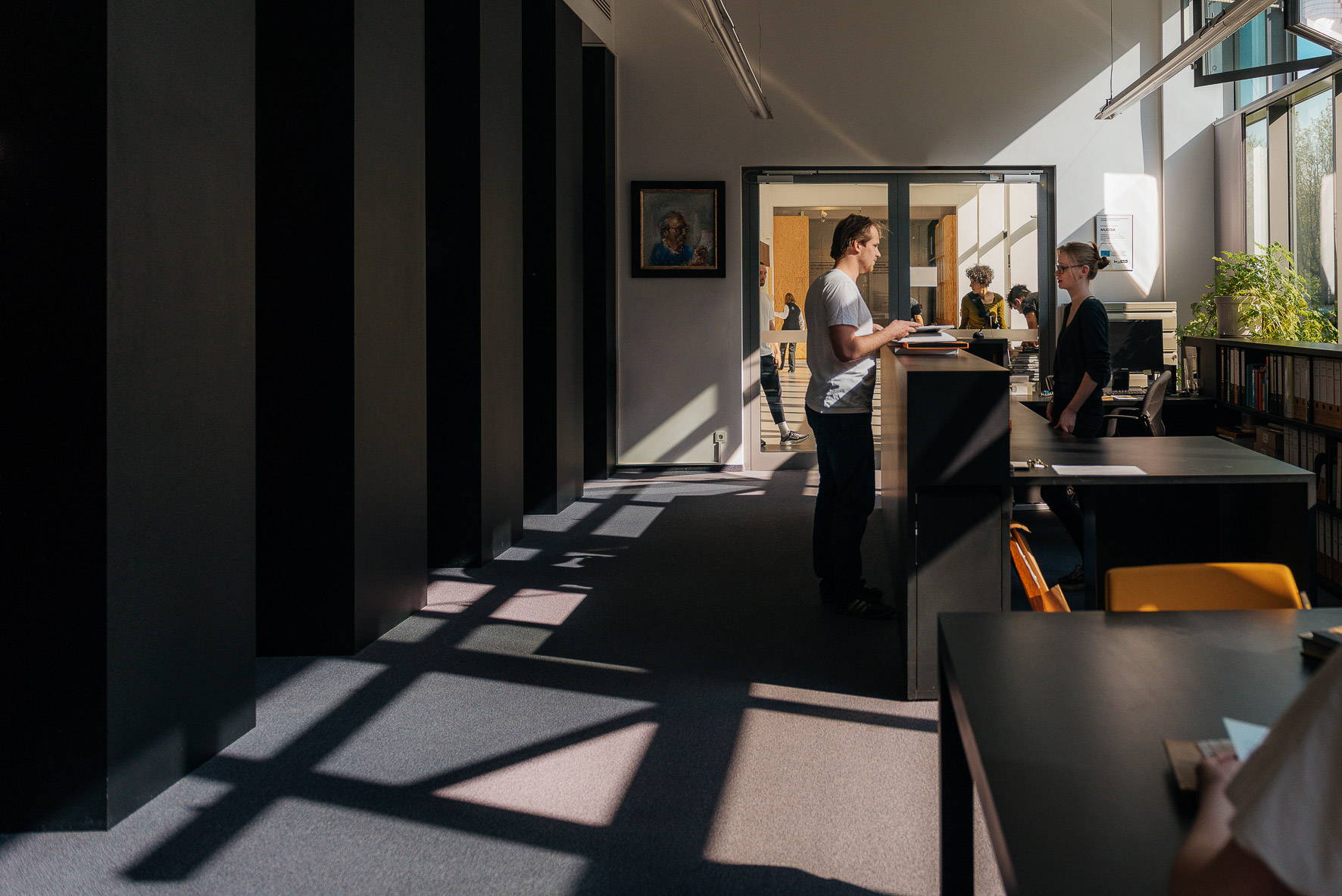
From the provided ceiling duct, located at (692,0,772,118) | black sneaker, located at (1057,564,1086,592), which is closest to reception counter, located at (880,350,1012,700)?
black sneaker, located at (1057,564,1086,592)

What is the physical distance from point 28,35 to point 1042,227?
8057 millimetres

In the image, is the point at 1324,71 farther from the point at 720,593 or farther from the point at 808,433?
the point at 720,593

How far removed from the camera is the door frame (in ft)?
29.6

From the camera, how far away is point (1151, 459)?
Result: 383 centimetres

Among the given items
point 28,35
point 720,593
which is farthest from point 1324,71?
point 28,35

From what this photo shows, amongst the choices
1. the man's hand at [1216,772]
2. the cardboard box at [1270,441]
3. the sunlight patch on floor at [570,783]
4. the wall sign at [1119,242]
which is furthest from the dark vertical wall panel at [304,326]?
the wall sign at [1119,242]

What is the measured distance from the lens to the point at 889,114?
8.95 m

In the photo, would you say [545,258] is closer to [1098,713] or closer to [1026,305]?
[1026,305]

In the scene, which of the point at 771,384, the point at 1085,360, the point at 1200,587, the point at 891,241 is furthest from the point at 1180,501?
the point at 891,241

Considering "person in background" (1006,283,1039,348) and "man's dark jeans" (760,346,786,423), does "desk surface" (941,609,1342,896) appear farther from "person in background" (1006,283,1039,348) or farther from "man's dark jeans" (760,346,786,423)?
"person in background" (1006,283,1039,348)

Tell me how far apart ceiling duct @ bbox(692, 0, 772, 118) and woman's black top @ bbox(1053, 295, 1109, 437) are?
2.36 meters

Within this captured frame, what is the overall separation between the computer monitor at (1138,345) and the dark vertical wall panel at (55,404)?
23.0 feet

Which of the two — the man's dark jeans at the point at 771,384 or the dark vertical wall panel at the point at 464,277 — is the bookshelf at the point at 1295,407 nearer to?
the man's dark jeans at the point at 771,384

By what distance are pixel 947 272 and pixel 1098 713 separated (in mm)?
8265
